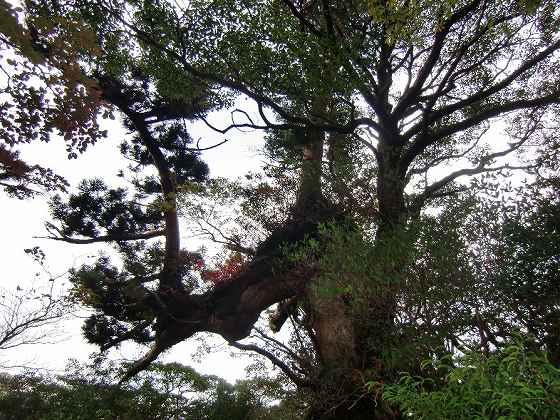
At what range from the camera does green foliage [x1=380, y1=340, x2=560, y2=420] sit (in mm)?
2051

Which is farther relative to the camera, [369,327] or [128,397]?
[128,397]

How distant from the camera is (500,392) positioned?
2.09m

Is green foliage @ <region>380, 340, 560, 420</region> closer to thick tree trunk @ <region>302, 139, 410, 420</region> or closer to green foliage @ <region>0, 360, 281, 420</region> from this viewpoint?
thick tree trunk @ <region>302, 139, 410, 420</region>

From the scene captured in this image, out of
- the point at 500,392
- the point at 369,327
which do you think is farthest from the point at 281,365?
the point at 500,392

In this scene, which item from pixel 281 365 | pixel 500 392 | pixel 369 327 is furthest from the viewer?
pixel 281 365

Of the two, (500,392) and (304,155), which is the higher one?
(304,155)

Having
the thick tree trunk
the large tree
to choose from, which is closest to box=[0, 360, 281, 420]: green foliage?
the large tree

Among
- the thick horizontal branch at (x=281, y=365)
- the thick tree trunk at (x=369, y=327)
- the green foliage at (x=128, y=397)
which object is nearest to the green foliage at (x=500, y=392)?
the thick tree trunk at (x=369, y=327)

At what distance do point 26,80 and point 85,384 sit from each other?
8792mm

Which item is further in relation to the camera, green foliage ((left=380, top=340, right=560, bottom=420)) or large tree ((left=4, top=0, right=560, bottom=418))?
large tree ((left=4, top=0, right=560, bottom=418))

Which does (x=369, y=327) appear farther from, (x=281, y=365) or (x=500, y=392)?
(x=281, y=365)

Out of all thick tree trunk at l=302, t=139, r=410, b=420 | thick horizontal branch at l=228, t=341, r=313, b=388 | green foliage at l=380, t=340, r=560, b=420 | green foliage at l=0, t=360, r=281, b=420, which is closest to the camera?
green foliage at l=380, t=340, r=560, b=420

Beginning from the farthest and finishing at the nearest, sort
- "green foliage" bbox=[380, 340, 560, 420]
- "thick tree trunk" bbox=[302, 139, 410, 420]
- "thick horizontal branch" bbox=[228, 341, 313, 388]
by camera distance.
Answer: "thick horizontal branch" bbox=[228, 341, 313, 388] → "thick tree trunk" bbox=[302, 139, 410, 420] → "green foliage" bbox=[380, 340, 560, 420]

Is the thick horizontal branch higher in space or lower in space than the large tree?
lower
